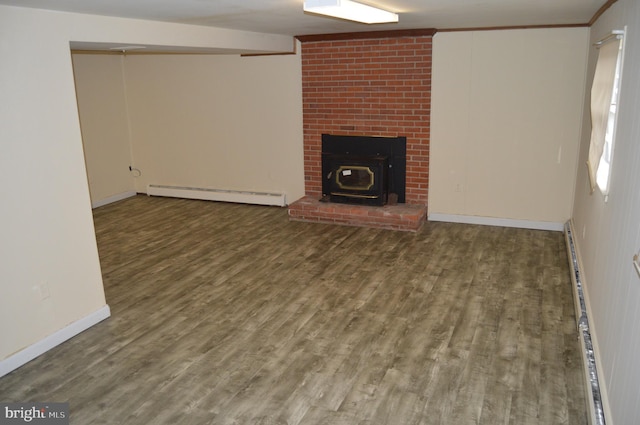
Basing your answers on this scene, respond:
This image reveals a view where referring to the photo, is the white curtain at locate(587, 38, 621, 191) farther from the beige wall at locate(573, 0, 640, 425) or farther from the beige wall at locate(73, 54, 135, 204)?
the beige wall at locate(73, 54, 135, 204)

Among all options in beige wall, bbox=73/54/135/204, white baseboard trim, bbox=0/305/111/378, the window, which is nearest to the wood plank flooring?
white baseboard trim, bbox=0/305/111/378

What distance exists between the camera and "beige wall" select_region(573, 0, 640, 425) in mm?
2088

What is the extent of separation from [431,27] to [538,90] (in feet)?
4.39

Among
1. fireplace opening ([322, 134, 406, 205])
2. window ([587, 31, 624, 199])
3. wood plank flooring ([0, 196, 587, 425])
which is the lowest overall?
wood plank flooring ([0, 196, 587, 425])

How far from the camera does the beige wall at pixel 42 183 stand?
3109 mm

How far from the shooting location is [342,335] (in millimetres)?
3574

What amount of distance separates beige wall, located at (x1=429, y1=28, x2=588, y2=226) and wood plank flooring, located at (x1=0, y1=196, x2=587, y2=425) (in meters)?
0.54

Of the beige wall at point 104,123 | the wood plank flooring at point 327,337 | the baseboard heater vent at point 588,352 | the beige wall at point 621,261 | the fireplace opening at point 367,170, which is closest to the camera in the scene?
the beige wall at point 621,261

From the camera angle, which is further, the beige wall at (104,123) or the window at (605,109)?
the beige wall at (104,123)

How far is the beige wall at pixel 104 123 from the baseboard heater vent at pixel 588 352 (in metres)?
5.95

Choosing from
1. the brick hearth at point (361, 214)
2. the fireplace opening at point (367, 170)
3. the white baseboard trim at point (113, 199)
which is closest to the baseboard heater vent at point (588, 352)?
the brick hearth at point (361, 214)

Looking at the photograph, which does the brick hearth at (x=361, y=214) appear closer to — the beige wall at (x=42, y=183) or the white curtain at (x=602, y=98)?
the white curtain at (x=602, y=98)

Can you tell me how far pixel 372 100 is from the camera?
246 inches

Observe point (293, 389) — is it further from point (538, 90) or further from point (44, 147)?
point (538, 90)
